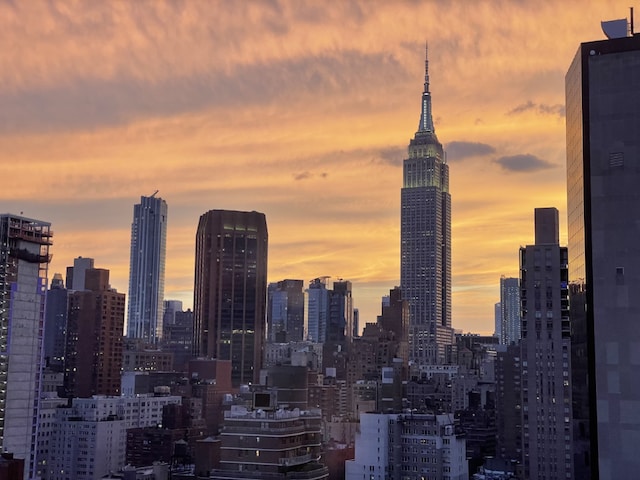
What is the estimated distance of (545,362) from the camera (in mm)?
163000

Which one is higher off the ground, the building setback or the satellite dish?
the satellite dish

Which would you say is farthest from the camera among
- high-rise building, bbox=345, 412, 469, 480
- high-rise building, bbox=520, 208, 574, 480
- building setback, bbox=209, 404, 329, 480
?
high-rise building, bbox=520, 208, 574, 480

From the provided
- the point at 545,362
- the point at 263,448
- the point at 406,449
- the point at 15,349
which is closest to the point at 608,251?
the point at 263,448

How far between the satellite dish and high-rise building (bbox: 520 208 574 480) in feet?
369

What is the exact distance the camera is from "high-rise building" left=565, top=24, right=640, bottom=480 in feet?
145

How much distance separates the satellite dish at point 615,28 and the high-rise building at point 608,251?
0.07 metres

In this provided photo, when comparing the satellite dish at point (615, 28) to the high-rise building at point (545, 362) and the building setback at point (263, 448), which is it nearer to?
the building setback at point (263, 448)

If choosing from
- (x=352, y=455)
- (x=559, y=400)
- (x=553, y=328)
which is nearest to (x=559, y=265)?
(x=553, y=328)

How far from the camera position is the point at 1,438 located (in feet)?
611

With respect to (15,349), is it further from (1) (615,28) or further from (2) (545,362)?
(1) (615,28)

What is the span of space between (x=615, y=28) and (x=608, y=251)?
1306cm

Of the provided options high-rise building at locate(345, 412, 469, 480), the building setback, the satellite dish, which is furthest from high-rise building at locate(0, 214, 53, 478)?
the satellite dish

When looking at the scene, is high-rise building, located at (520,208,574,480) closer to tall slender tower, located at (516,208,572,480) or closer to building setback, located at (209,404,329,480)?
tall slender tower, located at (516,208,572,480)

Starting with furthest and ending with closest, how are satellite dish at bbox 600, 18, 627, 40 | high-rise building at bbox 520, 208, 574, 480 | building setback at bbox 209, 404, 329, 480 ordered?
high-rise building at bbox 520, 208, 574, 480 → building setback at bbox 209, 404, 329, 480 → satellite dish at bbox 600, 18, 627, 40
